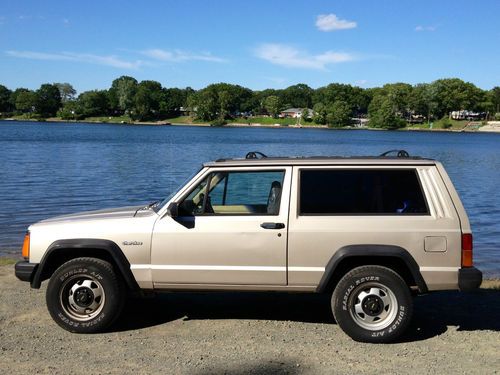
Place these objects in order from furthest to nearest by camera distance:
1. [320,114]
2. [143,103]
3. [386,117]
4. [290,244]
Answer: [143,103] < [320,114] < [386,117] < [290,244]

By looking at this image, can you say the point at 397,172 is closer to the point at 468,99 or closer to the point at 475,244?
the point at 475,244

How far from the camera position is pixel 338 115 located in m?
187

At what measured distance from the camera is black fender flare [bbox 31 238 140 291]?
227 inches

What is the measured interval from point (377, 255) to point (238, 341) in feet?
5.48

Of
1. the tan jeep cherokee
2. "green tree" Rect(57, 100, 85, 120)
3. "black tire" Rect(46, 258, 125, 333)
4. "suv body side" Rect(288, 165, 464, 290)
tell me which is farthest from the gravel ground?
"green tree" Rect(57, 100, 85, 120)

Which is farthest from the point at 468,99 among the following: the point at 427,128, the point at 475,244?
the point at 475,244

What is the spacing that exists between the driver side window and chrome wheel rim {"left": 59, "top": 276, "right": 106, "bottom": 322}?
1235 millimetres

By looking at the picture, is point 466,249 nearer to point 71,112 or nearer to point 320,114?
point 320,114

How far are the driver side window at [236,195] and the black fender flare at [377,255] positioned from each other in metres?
0.79

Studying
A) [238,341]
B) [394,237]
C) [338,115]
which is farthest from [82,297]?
[338,115]

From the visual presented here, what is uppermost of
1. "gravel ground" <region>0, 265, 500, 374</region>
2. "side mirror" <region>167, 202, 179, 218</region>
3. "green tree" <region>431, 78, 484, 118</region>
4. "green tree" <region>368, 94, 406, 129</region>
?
"green tree" <region>431, 78, 484, 118</region>

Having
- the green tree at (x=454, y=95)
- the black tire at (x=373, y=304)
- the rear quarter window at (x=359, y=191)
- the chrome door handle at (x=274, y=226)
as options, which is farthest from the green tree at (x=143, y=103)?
the black tire at (x=373, y=304)

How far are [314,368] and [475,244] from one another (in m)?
10.7

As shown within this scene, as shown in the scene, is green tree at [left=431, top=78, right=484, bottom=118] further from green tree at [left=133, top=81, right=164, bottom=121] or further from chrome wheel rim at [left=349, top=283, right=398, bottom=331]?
chrome wheel rim at [left=349, top=283, right=398, bottom=331]
